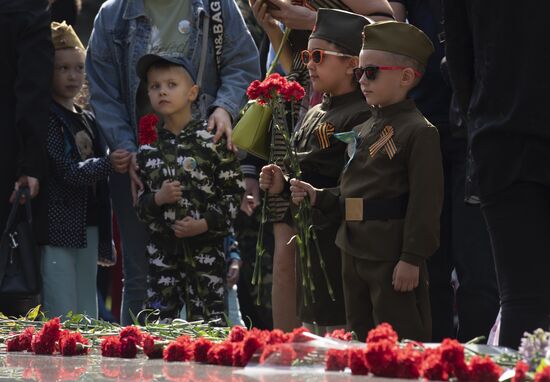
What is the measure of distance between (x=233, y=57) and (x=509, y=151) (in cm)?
306

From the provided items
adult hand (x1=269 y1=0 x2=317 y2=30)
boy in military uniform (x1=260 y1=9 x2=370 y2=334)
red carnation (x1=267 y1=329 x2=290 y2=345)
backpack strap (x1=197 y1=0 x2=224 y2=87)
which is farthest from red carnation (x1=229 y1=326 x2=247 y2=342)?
backpack strap (x1=197 y1=0 x2=224 y2=87)

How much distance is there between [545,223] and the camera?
4852mm

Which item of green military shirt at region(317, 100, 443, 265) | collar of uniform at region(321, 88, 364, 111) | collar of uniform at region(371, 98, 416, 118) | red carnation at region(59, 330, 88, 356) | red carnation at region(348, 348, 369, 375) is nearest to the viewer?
red carnation at region(348, 348, 369, 375)

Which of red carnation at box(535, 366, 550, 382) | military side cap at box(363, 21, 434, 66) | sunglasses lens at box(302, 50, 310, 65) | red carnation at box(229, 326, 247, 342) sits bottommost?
red carnation at box(229, 326, 247, 342)

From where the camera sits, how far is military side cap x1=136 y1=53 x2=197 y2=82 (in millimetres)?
7391

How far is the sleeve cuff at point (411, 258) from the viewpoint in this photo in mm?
5574

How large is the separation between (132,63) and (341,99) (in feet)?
5.65

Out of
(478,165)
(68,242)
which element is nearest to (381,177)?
(478,165)

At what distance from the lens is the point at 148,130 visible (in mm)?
7289

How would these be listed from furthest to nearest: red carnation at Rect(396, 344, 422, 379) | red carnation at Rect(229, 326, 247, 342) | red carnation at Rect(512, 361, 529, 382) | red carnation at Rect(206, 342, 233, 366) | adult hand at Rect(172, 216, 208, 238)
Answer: adult hand at Rect(172, 216, 208, 238), red carnation at Rect(229, 326, 247, 342), red carnation at Rect(206, 342, 233, 366), red carnation at Rect(396, 344, 422, 379), red carnation at Rect(512, 361, 529, 382)

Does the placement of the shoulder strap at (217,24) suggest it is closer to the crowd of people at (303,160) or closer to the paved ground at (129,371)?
the crowd of people at (303,160)

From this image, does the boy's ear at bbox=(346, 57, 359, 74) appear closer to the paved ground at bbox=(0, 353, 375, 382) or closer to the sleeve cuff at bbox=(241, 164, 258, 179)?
the sleeve cuff at bbox=(241, 164, 258, 179)

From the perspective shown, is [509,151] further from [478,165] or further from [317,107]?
[317,107]

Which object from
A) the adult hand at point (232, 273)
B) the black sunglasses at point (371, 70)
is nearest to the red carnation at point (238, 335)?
the black sunglasses at point (371, 70)
